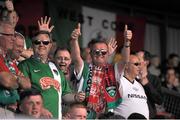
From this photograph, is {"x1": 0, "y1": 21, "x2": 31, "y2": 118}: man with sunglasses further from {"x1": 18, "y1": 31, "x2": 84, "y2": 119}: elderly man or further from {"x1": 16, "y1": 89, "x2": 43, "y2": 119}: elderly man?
{"x1": 18, "y1": 31, "x2": 84, "y2": 119}: elderly man

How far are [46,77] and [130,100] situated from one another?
1344 millimetres

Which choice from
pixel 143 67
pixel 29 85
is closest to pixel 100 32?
pixel 143 67

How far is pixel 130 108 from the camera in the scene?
7.50 meters

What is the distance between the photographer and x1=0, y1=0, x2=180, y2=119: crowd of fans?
6176mm

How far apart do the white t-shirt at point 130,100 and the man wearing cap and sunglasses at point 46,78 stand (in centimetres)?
86

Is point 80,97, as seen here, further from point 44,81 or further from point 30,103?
point 30,103

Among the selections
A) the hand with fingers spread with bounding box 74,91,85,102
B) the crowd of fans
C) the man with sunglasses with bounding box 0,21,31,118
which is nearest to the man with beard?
the crowd of fans

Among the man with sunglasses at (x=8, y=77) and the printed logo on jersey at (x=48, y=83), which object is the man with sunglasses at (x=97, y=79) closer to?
the printed logo on jersey at (x=48, y=83)

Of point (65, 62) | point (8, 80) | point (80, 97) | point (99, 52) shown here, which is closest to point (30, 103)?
point (8, 80)

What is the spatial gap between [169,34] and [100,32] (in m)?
2.58

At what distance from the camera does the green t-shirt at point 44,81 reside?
6535 mm

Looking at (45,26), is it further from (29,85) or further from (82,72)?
(29,85)

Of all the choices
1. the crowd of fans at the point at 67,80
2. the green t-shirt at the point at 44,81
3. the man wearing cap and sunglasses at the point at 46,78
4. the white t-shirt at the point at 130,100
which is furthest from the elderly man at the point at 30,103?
the white t-shirt at the point at 130,100

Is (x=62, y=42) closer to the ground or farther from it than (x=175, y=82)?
farther from it
